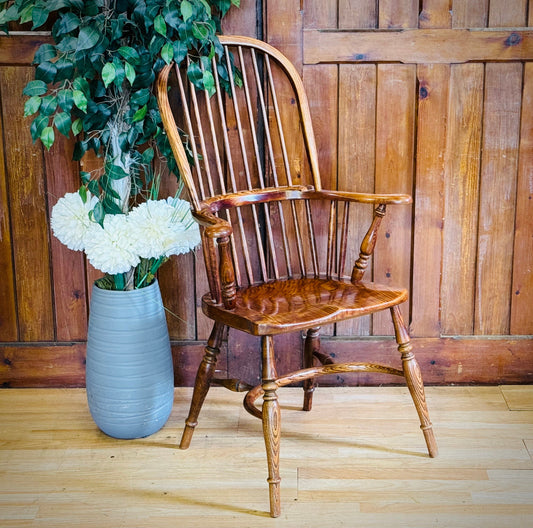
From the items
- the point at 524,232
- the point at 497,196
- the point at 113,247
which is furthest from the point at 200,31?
the point at 524,232

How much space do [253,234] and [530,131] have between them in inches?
39.8

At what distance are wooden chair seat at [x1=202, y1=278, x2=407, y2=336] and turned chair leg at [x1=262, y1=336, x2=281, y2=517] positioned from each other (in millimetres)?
62

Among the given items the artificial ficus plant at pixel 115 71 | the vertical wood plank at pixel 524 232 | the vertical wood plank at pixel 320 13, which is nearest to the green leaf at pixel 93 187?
the artificial ficus plant at pixel 115 71

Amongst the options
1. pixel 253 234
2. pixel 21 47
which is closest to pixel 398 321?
pixel 253 234

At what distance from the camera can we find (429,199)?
243 cm

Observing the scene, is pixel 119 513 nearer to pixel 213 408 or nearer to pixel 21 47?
pixel 213 408

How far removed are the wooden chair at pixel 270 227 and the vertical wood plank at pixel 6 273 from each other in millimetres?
662

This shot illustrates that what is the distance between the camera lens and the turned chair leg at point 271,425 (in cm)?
180

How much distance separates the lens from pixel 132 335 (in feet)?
7.01

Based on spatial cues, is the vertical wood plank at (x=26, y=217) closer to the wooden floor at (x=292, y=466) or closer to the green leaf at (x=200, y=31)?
the wooden floor at (x=292, y=466)

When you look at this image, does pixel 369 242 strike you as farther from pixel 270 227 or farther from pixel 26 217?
pixel 26 217

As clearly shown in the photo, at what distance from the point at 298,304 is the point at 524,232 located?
1.01 meters

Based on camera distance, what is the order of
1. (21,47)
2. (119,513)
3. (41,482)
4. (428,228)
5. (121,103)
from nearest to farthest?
(119,513) < (41,482) < (121,103) < (21,47) < (428,228)

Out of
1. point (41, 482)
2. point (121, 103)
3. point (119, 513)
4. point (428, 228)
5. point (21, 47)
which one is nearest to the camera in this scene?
point (119, 513)
